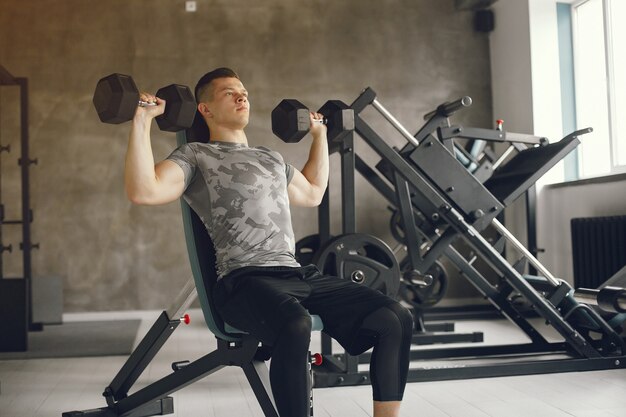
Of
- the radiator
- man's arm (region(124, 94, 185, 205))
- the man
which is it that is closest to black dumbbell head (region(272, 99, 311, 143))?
the man

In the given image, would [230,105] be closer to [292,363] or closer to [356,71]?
[292,363]

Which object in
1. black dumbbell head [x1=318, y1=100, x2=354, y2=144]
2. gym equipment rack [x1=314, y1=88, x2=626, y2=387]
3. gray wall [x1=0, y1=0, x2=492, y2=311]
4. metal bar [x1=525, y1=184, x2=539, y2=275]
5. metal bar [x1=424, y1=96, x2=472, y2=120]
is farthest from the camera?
gray wall [x1=0, y1=0, x2=492, y2=311]

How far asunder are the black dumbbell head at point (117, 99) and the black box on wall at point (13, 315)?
242 centimetres

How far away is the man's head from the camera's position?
2357mm

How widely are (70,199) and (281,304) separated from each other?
3.98m

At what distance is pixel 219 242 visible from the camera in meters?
2.21

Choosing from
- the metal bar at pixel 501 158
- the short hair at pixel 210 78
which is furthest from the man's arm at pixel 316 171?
the metal bar at pixel 501 158

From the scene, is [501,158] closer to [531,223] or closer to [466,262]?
[531,223]

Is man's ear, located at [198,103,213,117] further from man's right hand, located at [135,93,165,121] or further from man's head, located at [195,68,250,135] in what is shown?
man's right hand, located at [135,93,165,121]

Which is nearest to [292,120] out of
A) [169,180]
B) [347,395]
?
[169,180]

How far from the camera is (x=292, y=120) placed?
2.45 m

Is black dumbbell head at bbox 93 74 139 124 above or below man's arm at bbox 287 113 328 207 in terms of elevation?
above

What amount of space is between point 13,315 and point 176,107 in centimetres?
247

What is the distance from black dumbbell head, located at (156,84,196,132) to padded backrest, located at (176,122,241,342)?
0.83 feet
